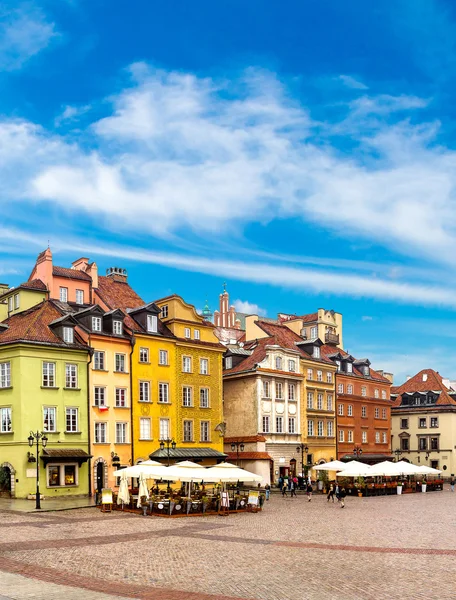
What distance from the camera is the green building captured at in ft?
157

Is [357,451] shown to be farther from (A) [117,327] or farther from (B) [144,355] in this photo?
(A) [117,327]

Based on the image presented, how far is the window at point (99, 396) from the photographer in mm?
52841

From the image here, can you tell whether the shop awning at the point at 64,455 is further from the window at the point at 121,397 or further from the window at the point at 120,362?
the window at the point at 120,362

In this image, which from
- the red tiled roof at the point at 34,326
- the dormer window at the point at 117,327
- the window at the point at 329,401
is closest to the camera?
the red tiled roof at the point at 34,326

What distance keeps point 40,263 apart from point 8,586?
41.5 meters

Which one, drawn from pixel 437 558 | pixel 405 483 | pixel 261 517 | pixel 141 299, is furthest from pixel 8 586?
pixel 405 483

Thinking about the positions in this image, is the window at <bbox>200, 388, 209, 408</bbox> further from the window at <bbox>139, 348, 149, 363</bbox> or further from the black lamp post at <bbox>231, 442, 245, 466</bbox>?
the window at <bbox>139, 348, 149, 363</bbox>

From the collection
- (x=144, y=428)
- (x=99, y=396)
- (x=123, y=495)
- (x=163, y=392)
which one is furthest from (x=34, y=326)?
(x=123, y=495)

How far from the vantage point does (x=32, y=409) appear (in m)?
48.4

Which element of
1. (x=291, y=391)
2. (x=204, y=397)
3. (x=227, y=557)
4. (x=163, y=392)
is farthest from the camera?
(x=291, y=391)

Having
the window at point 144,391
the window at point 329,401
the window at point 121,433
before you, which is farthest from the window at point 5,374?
the window at point 329,401

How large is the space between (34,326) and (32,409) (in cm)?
546

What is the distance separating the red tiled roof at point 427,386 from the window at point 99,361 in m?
51.5

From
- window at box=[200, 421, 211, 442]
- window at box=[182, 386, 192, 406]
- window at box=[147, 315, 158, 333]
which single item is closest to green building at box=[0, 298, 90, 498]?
window at box=[147, 315, 158, 333]
